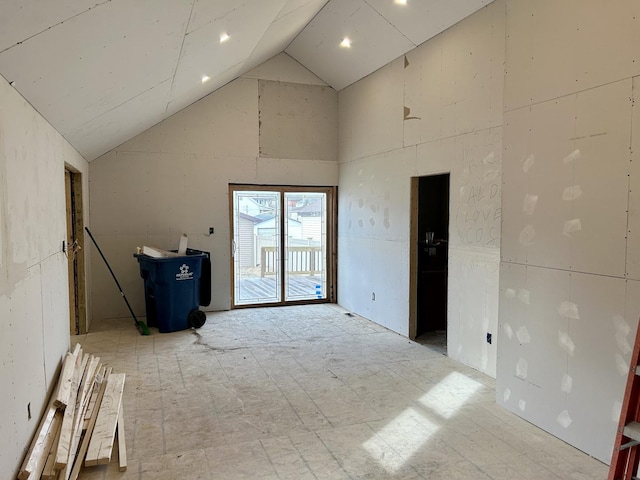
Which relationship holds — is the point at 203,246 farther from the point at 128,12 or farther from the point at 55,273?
the point at 128,12

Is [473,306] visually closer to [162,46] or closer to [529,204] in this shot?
[529,204]

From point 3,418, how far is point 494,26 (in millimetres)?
4575

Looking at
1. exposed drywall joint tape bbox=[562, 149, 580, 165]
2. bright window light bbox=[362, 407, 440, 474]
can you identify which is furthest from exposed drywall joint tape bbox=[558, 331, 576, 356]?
exposed drywall joint tape bbox=[562, 149, 580, 165]

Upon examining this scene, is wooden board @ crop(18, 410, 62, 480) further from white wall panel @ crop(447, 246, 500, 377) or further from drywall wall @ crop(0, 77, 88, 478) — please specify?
white wall panel @ crop(447, 246, 500, 377)

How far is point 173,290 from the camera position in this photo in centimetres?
567

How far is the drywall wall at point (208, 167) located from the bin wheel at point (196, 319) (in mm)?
991

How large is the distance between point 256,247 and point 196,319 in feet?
5.67

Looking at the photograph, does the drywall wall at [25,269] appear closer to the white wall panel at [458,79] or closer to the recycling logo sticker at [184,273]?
the recycling logo sticker at [184,273]

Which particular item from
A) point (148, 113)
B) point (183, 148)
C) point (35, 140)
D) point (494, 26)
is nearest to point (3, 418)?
point (35, 140)

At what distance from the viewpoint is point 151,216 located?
6.51 metres

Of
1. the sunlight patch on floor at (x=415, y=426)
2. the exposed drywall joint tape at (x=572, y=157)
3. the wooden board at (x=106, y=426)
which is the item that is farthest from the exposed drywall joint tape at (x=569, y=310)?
the wooden board at (x=106, y=426)

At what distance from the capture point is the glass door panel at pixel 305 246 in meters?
7.34

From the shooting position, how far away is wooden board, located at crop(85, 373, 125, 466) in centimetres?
263

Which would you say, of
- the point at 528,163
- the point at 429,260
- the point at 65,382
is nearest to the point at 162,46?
the point at 65,382
